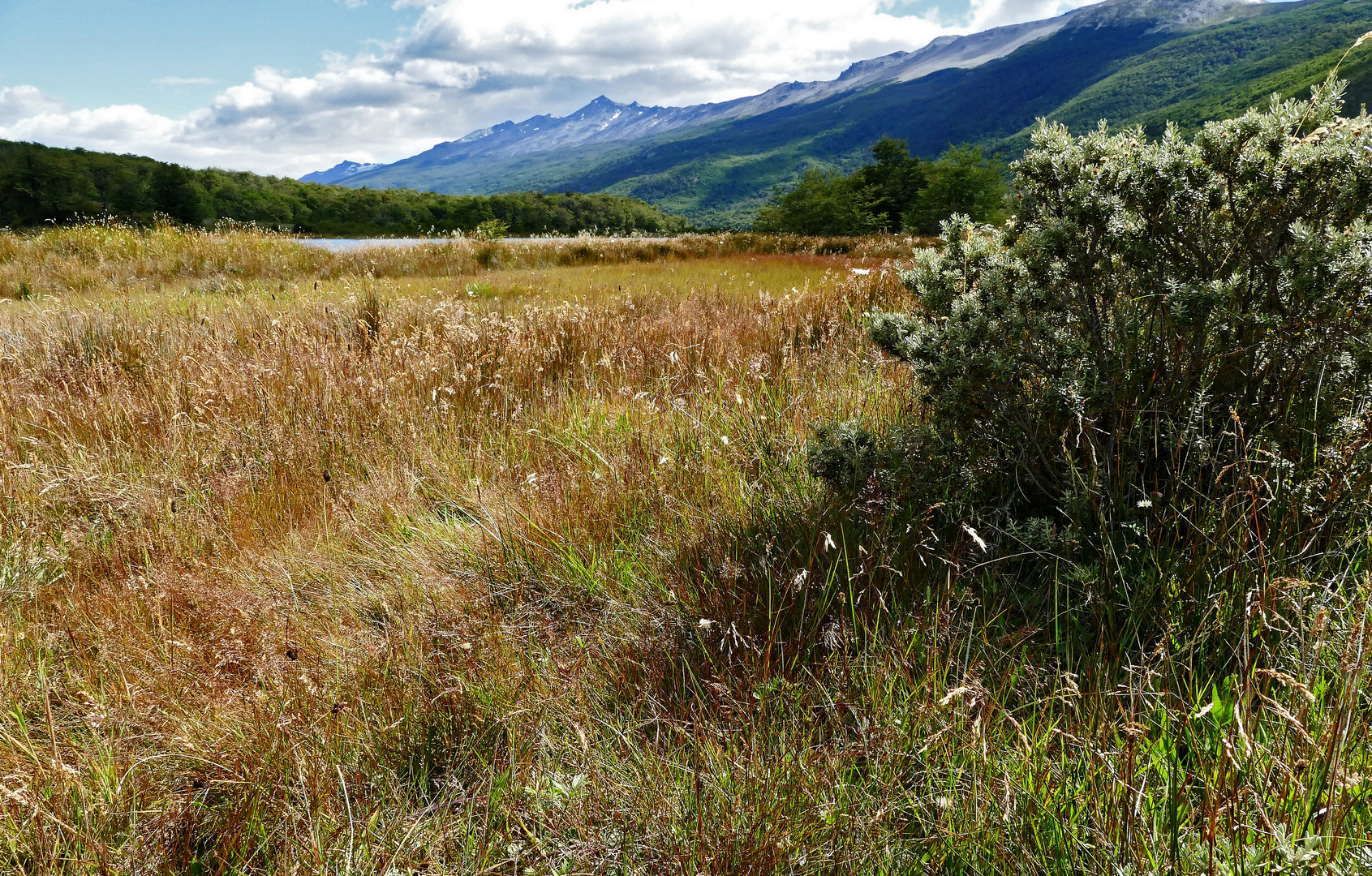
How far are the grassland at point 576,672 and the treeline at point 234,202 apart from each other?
29164 mm

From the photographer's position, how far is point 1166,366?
6.28ft

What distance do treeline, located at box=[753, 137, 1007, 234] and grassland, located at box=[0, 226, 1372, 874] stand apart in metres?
38.4

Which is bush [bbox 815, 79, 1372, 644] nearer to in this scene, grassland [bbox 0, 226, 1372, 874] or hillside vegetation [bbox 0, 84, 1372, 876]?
hillside vegetation [bbox 0, 84, 1372, 876]

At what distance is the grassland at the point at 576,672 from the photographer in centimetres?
113

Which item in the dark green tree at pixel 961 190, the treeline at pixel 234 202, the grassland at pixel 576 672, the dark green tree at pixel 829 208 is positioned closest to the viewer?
the grassland at pixel 576 672

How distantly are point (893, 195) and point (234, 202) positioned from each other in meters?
57.9

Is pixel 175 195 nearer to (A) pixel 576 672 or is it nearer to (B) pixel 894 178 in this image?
(B) pixel 894 178

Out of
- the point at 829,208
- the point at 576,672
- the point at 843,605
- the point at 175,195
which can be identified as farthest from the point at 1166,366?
the point at 175,195

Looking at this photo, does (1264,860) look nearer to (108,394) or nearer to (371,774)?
(371,774)

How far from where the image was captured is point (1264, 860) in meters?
0.91

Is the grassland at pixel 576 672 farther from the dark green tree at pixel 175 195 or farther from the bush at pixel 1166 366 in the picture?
the dark green tree at pixel 175 195

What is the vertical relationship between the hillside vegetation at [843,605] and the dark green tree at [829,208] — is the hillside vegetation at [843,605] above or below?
below

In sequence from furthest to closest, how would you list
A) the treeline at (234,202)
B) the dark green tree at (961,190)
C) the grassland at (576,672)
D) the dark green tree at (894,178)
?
the dark green tree at (894,178)
the treeline at (234,202)
the dark green tree at (961,190)
the grassland at (576,672)

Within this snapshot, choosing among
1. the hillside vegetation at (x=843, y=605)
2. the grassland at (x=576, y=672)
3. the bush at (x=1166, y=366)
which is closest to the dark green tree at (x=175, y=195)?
the grassland at (x=576, y=672)
